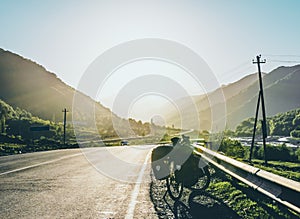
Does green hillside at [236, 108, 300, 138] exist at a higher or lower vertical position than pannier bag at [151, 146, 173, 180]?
higher

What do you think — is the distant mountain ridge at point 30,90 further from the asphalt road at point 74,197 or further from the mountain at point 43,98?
the asphalt road at point 74,197

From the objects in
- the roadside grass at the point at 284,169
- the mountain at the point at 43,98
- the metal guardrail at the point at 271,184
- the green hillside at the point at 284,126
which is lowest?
the roadside grass at the point at 284,169

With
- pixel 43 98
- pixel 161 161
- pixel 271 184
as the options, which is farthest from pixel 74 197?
pixel 43 98

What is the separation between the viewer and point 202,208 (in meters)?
7.06

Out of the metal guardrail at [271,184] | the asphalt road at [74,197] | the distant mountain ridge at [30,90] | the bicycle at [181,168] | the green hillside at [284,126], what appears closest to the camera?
the metal guardrail at [271,184]

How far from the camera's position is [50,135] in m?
85.4

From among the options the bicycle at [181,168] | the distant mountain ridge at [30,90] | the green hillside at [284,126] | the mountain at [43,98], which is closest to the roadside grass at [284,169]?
the bicycle at [181,168]

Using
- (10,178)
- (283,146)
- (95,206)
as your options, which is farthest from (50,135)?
(95,206)

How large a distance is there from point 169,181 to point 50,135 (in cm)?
7988

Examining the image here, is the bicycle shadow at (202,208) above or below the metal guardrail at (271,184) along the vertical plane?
below

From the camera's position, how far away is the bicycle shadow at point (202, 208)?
6.38 meters

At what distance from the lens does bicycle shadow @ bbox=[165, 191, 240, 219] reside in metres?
6.38

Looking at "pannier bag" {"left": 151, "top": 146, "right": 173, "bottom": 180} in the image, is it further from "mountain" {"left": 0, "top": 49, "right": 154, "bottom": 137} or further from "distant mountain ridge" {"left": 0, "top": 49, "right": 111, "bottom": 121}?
"distant mountain ridge" {"left": 0, "top": 49, "right": 111, "bottom": 121}

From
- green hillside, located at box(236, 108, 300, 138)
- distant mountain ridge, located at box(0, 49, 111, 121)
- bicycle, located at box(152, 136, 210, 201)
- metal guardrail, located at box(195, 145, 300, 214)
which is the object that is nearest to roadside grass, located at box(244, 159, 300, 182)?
metal guardrail, located at box(195, 145, 300, 214)
